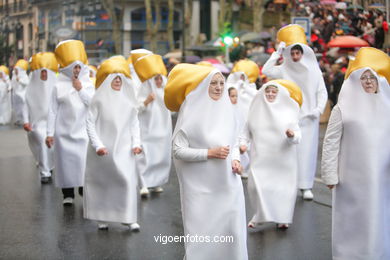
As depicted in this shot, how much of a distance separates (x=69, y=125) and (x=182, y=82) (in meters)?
4.68

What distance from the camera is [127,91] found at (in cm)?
895

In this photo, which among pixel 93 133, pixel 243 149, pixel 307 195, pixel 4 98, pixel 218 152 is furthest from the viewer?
pixel 4 98

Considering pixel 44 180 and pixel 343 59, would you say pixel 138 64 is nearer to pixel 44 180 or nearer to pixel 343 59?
pixel 44 180

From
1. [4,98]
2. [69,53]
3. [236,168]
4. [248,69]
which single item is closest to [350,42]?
[248,69]

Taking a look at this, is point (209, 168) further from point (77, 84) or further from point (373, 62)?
point (77, 84)

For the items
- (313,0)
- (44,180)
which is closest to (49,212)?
(44,180)

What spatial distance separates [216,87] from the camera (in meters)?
6.21

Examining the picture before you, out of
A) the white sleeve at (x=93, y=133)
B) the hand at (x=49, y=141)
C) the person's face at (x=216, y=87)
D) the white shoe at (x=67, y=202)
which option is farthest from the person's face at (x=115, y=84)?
the person's face at (x=216, y=87)

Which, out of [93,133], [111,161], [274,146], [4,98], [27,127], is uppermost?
[93,133]

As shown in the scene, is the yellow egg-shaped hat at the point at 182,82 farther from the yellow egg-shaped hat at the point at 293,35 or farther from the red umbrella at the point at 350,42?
the red umbrella at the point at 350,42

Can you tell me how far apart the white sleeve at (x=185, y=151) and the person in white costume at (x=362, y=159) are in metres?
1.29

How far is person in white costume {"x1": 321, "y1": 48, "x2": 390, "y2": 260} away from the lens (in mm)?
6652

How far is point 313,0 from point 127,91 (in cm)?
1832

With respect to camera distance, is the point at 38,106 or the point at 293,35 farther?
the point at 38,106
